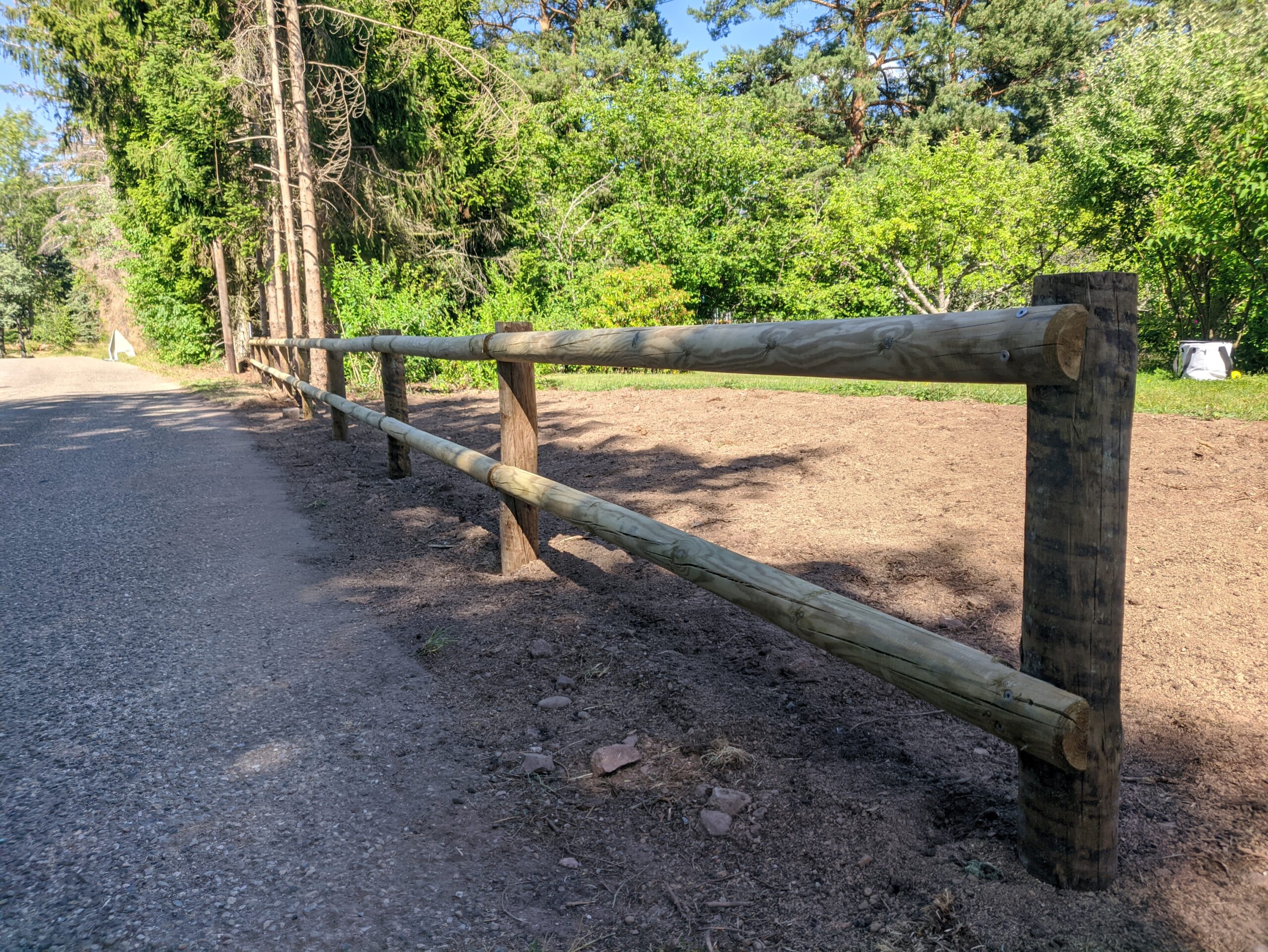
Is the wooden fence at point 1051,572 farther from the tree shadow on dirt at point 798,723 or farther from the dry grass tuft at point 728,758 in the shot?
the dry grass tuft at point 728,758

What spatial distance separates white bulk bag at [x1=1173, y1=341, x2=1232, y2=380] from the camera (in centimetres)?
1291

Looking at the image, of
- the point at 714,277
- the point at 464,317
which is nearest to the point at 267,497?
the point at 464,317

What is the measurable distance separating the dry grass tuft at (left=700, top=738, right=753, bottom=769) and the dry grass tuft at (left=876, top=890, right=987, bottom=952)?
680 mm

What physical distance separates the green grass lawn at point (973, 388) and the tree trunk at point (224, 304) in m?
11.1

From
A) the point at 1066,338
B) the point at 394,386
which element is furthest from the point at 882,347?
the point at 394,386

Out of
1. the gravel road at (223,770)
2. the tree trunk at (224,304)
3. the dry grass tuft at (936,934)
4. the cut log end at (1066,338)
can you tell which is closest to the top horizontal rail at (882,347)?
the cut log end at (1066,338)

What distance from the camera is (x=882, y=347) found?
178 centimetres

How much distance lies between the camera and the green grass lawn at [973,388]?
7.99 meters

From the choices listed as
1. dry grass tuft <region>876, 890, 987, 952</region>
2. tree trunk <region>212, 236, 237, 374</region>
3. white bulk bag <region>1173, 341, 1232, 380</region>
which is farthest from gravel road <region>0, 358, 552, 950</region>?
tree trunk <region>212, 236, 237, 374</region>

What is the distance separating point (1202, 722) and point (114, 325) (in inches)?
1792

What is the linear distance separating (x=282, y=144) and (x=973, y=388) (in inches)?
426

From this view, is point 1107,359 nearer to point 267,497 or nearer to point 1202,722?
point 1202,722

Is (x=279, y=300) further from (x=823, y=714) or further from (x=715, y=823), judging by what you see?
(x=715, y=823)

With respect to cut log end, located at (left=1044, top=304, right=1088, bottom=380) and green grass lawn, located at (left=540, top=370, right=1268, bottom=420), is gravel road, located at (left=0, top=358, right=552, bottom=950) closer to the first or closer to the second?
cut log end, located at (left=1044, top=304, right=1088, bottom=380)
